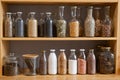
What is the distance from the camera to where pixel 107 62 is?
1.80 metres

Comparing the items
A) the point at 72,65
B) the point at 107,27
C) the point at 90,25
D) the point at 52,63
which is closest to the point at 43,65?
the point at 52,63

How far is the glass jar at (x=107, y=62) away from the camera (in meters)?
1.80

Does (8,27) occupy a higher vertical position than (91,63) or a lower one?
higher

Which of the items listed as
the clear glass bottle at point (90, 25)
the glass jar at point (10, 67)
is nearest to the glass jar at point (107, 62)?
the clear glass bottle at point (90, 25)

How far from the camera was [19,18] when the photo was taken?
1789 mm

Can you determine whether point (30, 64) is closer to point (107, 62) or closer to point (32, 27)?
point (32, 27)

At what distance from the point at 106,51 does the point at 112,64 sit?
109mm

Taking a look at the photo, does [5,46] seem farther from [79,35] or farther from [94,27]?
[94,27]

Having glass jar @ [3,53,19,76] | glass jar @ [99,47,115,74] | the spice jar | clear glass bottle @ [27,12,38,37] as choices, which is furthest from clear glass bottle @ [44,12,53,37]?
glass jar @ [99,47,115,74]

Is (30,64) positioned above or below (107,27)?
below

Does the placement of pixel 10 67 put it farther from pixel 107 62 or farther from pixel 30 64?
pixel 107 62

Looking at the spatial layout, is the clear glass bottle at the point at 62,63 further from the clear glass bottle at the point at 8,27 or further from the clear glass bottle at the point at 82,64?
the clear glass bottle at the point at 8,27

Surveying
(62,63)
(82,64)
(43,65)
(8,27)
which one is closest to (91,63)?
(82,64)

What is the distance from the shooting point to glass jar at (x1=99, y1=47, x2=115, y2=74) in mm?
1797
